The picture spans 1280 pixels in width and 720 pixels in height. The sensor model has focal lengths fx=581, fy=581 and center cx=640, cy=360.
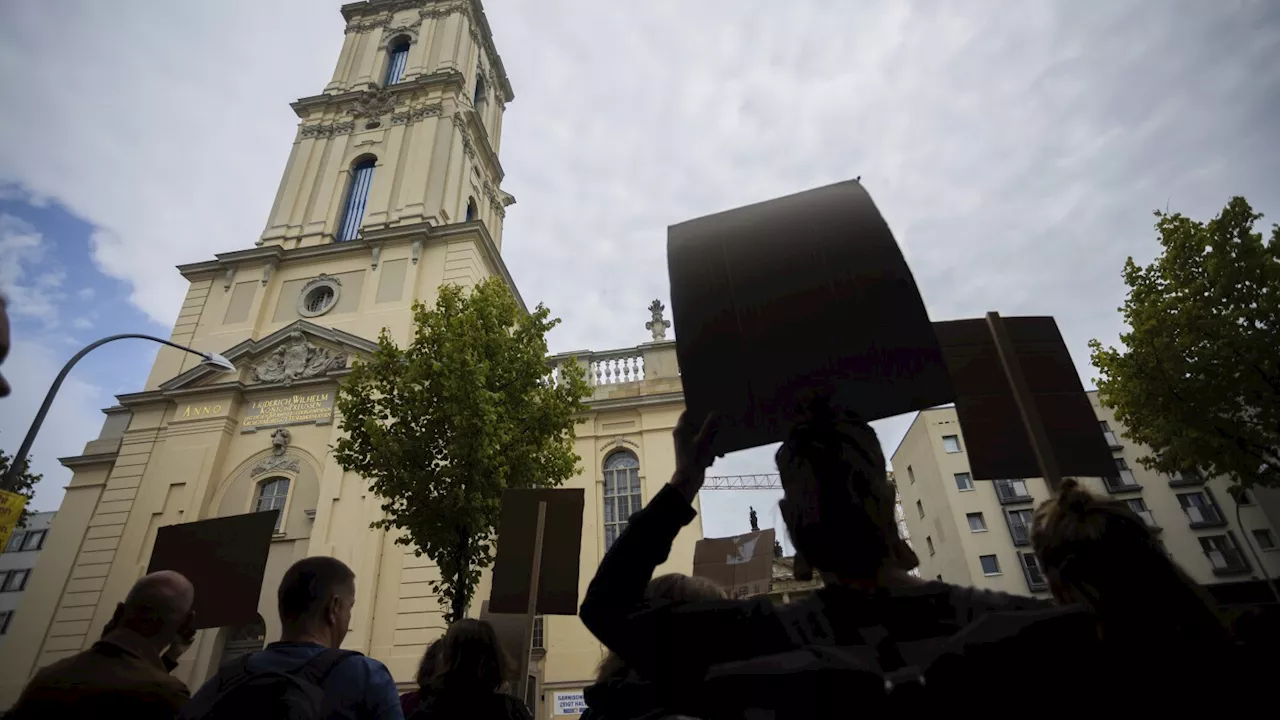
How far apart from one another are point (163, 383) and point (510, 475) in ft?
49.6

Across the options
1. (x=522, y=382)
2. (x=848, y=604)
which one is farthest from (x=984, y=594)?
(x=522, y=382)

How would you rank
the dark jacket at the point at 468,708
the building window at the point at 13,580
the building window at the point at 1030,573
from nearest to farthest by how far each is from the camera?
the dark jacket at the point at 468,708, the building window at the point at 1030,573, the building window at the point at 13,580

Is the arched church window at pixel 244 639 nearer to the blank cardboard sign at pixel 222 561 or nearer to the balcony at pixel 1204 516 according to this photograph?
the blank cardboard sign at pixel 222 561

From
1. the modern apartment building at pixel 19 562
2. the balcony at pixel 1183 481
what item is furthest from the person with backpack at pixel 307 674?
the modern apartment building at pixel 19 562

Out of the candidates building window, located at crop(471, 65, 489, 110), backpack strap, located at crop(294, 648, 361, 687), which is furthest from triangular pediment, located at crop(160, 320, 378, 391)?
building window, located at crop(471, 65, 489, 110)

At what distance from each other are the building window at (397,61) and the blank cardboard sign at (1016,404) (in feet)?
97.8

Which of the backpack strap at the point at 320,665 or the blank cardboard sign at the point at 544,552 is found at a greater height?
the blank cardboard sign at the point at 544,552

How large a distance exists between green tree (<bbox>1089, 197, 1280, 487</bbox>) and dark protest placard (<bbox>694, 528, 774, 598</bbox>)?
9.24 metres

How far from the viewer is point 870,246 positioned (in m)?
1.58

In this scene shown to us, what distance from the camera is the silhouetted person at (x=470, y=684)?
294 centimetres

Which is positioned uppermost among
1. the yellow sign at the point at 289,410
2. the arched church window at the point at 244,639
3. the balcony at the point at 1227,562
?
the yellow sign at the point at 289,410

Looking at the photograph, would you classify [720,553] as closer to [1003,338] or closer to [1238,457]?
[1003,338]

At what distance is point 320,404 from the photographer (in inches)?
687

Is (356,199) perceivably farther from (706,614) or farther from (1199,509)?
(1199,509)
